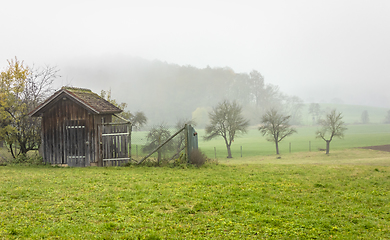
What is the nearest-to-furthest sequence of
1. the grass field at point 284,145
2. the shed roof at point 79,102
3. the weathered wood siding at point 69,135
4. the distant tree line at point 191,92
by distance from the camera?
the shed roof at point 79,102 < the weathered wood siding at point 69,135 < the grass field at point 284,145 < the distant tree line at point 191,92

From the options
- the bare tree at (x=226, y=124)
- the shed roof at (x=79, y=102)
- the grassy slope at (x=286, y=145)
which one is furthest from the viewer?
the grassy slope at (x=286, y=145)

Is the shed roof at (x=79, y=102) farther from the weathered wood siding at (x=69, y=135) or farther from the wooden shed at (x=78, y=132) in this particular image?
the weathered wood siding at (x=69, y=135)

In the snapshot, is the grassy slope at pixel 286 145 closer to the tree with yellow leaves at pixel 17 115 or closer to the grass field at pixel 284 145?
the grass field at pixel 284 145

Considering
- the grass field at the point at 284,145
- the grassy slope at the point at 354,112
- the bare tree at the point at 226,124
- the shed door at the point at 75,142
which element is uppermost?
the grassy slope at the point at 354,112

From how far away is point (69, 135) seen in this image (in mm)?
18938

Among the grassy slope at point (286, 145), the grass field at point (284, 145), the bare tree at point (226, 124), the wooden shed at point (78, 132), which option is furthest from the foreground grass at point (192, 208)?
the bare tree at point (226, 124)

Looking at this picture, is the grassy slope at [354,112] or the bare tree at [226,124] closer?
the bare tree at [226,124]

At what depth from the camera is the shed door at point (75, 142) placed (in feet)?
61.3

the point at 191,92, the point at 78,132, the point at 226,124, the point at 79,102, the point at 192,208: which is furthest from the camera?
the point at 191,92

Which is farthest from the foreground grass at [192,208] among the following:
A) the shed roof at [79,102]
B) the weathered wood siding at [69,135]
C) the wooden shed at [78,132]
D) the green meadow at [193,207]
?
the shed roof at [79,102]

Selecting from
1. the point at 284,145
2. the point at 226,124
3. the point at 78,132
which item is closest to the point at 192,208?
the point at 78,132

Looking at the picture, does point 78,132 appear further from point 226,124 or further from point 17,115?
point 226,124

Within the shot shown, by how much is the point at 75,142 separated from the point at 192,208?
12503mm

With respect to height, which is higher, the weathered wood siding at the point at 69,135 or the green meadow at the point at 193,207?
the weathered wood siding at the point at 69,135
